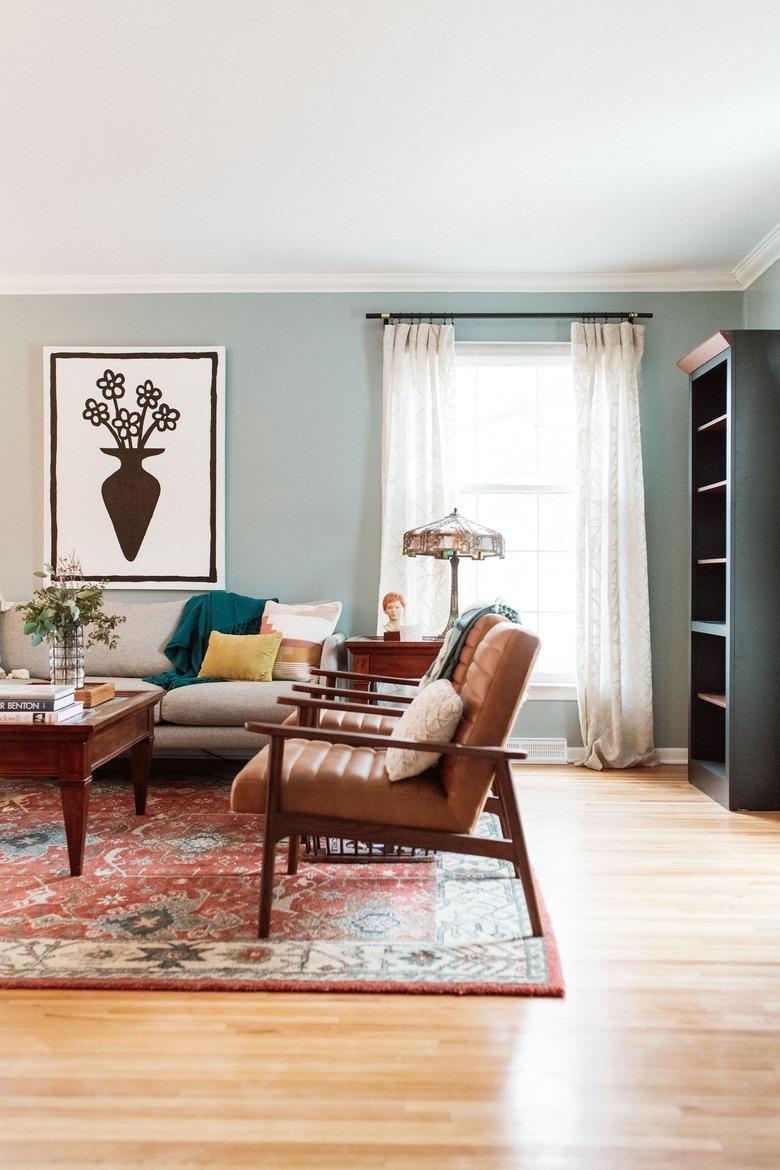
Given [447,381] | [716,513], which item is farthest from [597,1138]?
[447,381]

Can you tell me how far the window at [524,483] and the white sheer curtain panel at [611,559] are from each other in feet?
0.76

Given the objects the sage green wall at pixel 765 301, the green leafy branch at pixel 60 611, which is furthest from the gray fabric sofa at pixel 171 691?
the sage green wall at pixel 765 301

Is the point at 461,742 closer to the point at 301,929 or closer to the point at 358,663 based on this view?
the point at 301,929

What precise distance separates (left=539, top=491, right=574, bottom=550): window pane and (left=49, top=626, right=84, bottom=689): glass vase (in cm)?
282

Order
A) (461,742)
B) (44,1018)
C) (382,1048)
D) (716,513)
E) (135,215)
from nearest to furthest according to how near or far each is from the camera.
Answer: (382,1048) < (44,1018) < (461,742) < (135,215) < (716,513)

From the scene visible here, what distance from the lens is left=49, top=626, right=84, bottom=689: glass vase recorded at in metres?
3.46

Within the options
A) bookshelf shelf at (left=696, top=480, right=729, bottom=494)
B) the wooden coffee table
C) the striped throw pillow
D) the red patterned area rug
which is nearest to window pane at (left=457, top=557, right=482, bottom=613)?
the striped throw pillow

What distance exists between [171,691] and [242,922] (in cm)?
181

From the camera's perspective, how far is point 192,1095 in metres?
1.74

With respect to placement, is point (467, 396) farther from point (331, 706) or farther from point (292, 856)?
point (292, 856)

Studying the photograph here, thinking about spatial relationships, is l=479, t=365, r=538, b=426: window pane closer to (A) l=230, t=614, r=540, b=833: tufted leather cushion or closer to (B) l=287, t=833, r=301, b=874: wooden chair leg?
(A) l=230, t=614, r=540, b=833: tufted leather cushion

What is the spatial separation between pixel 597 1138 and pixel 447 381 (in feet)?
13.4

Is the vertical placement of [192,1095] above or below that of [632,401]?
below

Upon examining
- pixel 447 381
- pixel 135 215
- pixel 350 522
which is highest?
pixel 135 215
